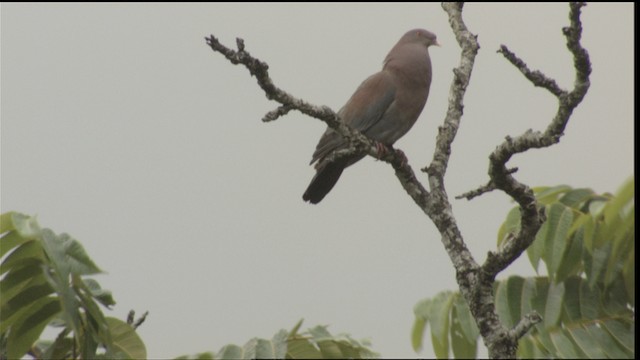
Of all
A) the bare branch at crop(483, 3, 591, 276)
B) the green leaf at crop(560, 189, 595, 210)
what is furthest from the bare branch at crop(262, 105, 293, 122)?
the green leaf at crop(560, 189, 595, 210)

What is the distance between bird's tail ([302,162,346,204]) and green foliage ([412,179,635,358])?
4.29 feet

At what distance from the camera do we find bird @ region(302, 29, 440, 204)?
543cm

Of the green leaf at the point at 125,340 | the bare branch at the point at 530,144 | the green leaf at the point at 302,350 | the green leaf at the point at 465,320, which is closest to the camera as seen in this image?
the bare branch at the point at 530,144

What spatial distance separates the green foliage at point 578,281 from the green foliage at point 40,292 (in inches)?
63.6

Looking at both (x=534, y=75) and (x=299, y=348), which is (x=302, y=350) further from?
(x=534, y=75)

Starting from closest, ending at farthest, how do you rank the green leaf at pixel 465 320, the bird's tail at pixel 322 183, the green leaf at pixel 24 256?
1. the green leaf at pixel 24 256
2. the green leaf at pixel 465 320
3. the bird's tail at pixel 322 183

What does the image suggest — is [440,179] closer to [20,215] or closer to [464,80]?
[464,80]

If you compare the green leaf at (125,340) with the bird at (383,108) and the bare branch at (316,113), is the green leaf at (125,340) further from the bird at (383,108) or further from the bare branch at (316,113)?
the bird at (383,108)

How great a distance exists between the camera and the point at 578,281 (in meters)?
4.20

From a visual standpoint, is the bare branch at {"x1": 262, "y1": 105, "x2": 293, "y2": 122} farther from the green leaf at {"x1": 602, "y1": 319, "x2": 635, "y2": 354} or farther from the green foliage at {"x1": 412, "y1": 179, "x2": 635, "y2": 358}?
the green leaf at {"x1": 602, "y1": 319, "x2": 635, "y2": 354}

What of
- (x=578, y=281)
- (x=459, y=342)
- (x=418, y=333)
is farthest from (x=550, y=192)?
(x=418, y=333)

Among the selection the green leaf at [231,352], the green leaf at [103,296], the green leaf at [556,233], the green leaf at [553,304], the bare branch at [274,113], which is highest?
the bare branch at [274,113]

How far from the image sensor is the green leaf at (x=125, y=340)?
3.55 metres

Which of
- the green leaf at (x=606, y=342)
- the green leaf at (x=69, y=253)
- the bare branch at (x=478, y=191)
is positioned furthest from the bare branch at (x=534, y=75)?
the green leaf at (x=69, y=253)
